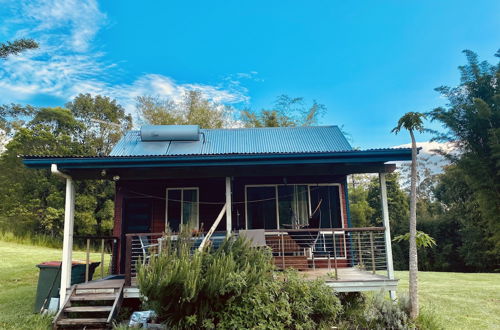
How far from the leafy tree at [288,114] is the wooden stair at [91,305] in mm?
21184

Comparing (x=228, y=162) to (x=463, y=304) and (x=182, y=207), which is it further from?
(x=463, y=304)

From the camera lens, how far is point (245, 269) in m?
5.03

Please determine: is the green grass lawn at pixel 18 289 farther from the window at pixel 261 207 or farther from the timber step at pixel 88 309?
the window at pixel 261 207

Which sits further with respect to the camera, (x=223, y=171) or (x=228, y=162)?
(x=223, y=171)

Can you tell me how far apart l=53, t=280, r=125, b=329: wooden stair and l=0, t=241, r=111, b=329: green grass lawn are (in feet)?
1.24

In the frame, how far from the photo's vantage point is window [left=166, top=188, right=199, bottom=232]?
9344mm

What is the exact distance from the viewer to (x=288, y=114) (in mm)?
27516

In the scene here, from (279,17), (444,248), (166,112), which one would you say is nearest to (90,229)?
(166,112)

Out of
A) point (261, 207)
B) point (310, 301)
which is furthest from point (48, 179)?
point (310, 301)

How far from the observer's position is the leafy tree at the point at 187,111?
26.8 metres

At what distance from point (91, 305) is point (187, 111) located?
878 inches

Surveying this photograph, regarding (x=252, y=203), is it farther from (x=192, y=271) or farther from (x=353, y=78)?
(x=353, y=78)

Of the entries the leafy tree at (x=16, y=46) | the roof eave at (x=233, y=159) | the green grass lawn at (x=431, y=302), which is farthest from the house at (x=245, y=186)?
the leafy tree at (x=16, y=46)

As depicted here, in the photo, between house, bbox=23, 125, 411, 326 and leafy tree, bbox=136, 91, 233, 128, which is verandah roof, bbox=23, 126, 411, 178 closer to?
house, bbox=23, 125, 411, 326
